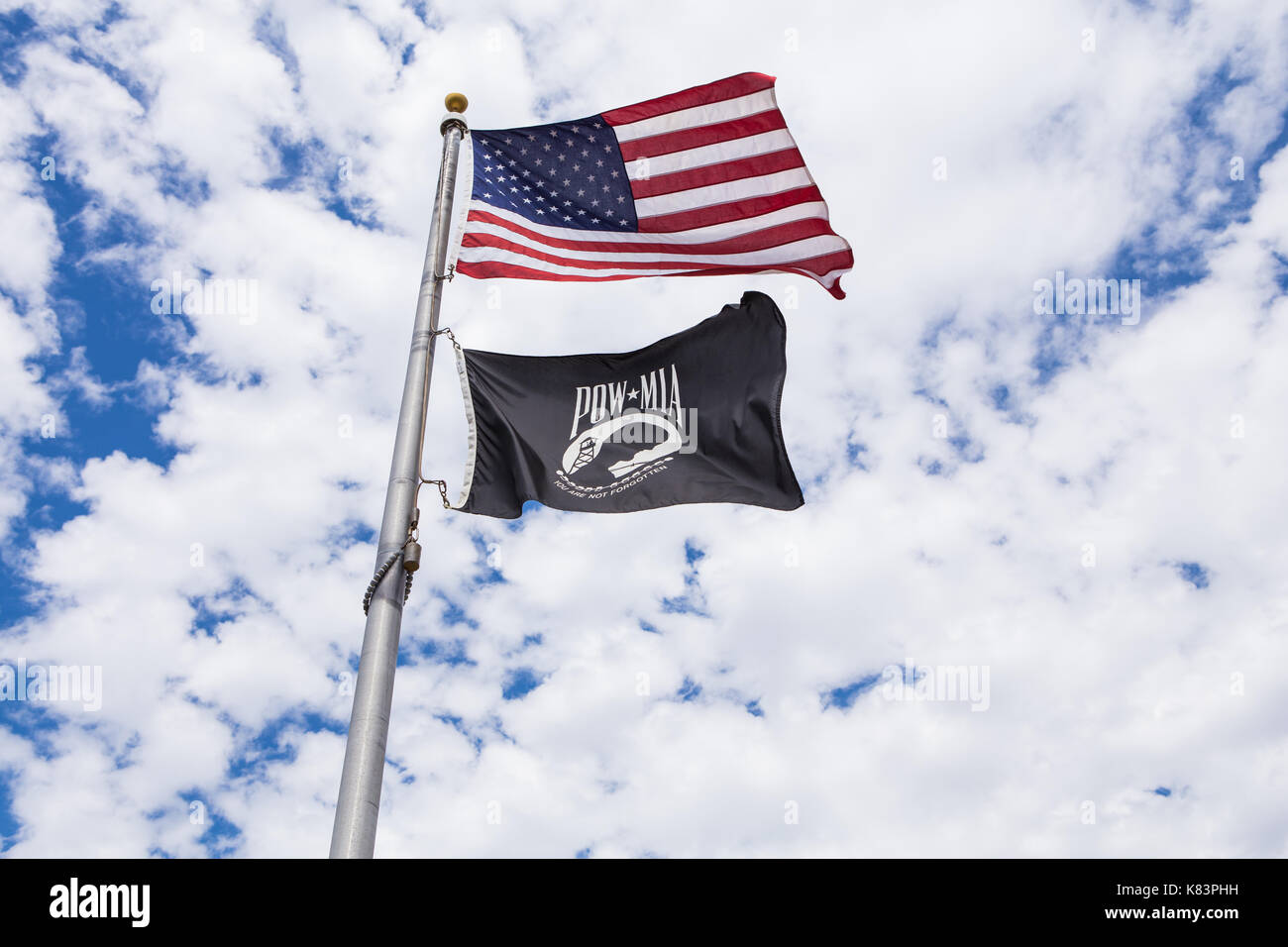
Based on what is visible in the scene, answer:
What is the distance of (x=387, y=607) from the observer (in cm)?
844

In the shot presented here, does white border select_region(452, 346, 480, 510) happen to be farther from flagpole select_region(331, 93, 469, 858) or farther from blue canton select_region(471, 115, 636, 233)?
blue canton select_region(471, 115, 636, 233)

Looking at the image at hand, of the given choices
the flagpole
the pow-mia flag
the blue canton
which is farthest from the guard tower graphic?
the blue canton

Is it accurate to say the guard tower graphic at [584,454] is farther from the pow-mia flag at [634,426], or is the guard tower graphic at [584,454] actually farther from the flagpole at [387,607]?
the flagpole at [387,607]

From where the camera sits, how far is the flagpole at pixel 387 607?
24.2 feet

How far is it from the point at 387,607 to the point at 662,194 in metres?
6.50

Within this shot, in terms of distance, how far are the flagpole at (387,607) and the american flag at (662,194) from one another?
2.70ft

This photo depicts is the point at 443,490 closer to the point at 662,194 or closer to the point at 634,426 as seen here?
the point at 634,426

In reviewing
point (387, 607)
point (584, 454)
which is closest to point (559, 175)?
point (584, 454)

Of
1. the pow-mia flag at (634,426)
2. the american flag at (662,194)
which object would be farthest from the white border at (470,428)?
the american flag at (662,194)

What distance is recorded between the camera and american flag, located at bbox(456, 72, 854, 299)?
11.8 m

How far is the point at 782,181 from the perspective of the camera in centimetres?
1309
